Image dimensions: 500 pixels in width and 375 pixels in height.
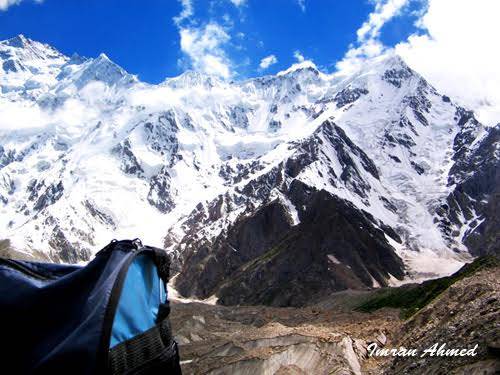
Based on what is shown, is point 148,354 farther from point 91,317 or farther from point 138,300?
point 91,317

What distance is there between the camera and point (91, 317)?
143 inches

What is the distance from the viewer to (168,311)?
4.30 metres

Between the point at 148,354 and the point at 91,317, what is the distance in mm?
474

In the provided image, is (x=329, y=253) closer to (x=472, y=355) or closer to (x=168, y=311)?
(x=472, y=355)

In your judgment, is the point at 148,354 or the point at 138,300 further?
the point at 138,300

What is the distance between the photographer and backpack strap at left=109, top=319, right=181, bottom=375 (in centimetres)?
366

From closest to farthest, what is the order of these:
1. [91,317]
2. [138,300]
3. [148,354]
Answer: [91,317] → [148,354] → [138,300]

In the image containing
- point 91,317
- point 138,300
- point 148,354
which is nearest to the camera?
point 91,317

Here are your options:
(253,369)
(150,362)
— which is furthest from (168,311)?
(253,369)

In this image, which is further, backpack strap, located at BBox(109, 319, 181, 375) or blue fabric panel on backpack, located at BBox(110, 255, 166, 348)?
blue fabric panel on backpack, located at BBox(110, 255, 166, 348)

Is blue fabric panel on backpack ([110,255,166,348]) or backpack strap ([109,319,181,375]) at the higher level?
blue fabric panel on backpack ([110,255,166,348])

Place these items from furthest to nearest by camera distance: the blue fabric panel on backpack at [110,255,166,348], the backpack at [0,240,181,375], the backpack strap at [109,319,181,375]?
1. the blue fabric panel on backpack at [110,255,166,348]
2. the backpack strap at [109,319,181,375]
3. the backpack at [0,240,181,375]

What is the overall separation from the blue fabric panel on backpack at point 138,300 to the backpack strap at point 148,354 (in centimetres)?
5

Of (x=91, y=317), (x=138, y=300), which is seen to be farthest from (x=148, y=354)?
(x=91, y=317)
